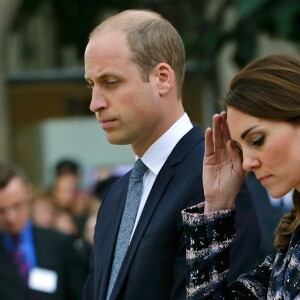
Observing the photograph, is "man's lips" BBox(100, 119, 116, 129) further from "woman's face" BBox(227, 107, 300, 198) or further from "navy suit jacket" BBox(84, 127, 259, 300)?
"woman's face" BBox(227, 107, 300, 198)

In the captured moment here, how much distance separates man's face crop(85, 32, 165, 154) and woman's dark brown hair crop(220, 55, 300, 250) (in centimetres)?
41

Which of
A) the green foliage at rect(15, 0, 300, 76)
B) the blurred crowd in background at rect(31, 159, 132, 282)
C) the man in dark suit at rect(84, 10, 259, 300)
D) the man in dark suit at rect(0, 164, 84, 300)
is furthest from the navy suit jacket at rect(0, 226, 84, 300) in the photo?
the man in dark suit at rect(84, 10, 259, 300)

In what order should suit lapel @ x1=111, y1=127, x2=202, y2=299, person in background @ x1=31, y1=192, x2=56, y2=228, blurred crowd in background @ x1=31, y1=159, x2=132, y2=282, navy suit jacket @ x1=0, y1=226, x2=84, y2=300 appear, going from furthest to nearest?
person in background @ x1=31, y1=192, x2=56, y2=228, blurred crowd in background @ x1=31, y1=159, x2=132, y2=282, navy suit jacket @ x1=0, y1=226, x2=84, y2=300, suit lapel @ x1=111, y1=127, x2=202, y2=299

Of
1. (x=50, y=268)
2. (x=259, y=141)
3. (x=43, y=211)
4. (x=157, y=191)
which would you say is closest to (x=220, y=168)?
(x=157, y=191)

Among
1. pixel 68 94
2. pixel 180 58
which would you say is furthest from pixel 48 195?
pixel 180 58

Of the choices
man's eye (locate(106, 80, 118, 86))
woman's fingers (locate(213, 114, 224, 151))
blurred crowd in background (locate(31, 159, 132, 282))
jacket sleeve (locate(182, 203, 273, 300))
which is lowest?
blurred crowd in background (locate(31, 159, 132, 282))

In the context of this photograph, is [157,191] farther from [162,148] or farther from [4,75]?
[4,75]

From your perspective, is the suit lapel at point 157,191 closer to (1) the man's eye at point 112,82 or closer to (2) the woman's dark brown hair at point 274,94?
(1) the man's eye at point 112,82

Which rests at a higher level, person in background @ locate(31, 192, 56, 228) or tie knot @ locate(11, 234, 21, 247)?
tie knot @ locate(11, 234, 21, 247)

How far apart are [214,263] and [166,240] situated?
0.69 ft

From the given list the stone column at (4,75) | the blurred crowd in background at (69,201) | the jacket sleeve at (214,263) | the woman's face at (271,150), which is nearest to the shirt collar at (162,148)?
the jacket sleeve at (214,263)

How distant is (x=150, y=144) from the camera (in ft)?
12.8

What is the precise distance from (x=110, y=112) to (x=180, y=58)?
32 cm

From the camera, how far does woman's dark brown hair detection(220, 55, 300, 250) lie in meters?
3.25
